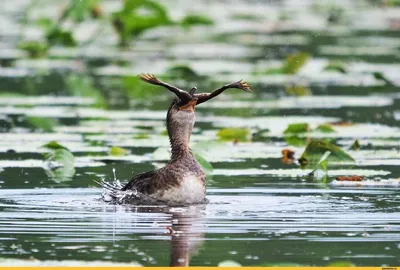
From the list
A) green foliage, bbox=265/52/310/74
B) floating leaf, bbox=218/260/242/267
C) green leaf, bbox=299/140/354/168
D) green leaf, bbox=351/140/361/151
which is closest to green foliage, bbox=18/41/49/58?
green foliage, bbox=265/52/310/74

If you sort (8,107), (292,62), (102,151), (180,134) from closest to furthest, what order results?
(180,134), (102,151), (8,107), (292,62)

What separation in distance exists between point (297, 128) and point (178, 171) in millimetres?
3652

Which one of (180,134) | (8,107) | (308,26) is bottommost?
(180,134)

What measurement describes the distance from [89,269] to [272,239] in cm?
148

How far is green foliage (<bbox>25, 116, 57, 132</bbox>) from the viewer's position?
1348 cm

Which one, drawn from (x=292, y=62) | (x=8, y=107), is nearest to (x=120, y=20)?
(x=292, y=62)

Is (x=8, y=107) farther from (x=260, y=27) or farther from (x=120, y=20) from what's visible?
(x=260, y=27)

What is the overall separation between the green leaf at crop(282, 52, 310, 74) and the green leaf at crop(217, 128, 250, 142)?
5.09m

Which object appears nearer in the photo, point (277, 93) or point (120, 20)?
point (277, 93)

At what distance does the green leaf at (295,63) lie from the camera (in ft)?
58.3

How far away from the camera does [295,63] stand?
1802 centimetres

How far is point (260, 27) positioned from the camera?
2670 cm

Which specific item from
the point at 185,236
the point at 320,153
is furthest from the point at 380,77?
the point at 185,236

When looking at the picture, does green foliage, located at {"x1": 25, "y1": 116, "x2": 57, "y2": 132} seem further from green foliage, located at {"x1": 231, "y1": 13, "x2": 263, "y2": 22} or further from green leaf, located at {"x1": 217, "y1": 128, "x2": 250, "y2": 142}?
green foliage, located at {"x1": 231, "y1": 13, "x2": 263, "y2": 22}
